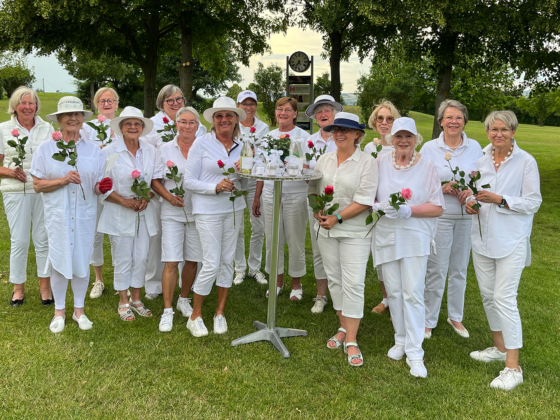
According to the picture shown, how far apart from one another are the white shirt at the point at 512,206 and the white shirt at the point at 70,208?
13.5 feet

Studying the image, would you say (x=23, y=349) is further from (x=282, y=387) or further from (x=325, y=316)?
(x=325, y=316)

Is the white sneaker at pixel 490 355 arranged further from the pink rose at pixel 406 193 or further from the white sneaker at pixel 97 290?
the white sneaker at pixel 97 290

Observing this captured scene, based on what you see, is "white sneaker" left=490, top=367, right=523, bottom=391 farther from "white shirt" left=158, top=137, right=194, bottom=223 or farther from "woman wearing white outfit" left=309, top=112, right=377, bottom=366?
"white shirt" left=158, top=137, right=194, bottom=223

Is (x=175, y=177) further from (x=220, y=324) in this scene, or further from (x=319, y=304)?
(x=319, y=304)

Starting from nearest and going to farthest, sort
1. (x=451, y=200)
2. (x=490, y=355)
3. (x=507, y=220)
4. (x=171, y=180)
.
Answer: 1. (x=507, y=220)
2. (x=490, y=355)
3. (x=451, y=200)
4. (x=171, y=180)

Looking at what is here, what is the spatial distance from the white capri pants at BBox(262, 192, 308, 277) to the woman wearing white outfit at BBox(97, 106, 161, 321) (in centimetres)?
156

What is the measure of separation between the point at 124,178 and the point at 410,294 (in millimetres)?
3338

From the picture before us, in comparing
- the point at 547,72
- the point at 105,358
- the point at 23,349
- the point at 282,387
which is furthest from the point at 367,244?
the point at 547,72

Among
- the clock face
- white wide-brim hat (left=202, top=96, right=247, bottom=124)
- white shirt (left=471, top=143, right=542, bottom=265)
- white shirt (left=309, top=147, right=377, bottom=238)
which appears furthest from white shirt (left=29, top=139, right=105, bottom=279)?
the clock face

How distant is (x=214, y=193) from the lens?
4992 mm

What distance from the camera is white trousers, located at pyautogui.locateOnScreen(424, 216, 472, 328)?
16.9 ft

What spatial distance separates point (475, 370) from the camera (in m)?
4.65

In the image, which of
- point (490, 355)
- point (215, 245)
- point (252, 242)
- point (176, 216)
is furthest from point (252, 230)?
point (490, 355)

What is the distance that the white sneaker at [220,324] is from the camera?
5352mm
